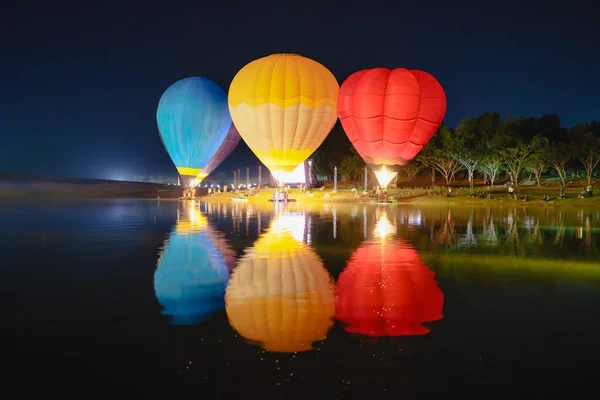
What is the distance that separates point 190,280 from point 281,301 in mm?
2587

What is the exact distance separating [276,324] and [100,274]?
525 centimetres

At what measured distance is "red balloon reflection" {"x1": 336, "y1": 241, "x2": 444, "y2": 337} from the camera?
7145mm

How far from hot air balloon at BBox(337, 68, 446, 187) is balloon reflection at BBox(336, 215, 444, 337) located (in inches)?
1004

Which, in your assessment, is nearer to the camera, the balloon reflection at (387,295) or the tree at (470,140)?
the balloon reflection at (387,295)

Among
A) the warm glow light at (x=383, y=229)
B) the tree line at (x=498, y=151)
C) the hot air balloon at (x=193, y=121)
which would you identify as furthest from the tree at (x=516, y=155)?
the warm glow light at (x=383, y=229)

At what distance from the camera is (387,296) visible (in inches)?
351

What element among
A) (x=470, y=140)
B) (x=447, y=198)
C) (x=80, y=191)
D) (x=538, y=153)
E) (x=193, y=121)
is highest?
(x=470, y=140)

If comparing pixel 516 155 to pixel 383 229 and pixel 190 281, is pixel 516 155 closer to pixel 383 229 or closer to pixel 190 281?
pixel 383 229

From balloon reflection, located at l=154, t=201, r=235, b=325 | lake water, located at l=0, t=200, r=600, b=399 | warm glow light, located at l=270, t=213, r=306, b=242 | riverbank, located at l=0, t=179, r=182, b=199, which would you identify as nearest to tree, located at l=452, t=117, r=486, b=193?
riverbank, located at l=0, t=179, r=182, b=199

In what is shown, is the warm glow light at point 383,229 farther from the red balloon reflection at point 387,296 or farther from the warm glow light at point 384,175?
the warm glow light at point 384,175

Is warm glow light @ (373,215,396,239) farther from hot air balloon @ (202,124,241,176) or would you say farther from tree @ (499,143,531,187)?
tree @ (499,143,531,187)

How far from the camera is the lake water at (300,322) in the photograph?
5203mm

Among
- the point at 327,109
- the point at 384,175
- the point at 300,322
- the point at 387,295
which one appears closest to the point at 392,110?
the point at 327,109

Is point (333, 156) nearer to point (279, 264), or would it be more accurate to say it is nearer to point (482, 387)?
point (279, 264)
